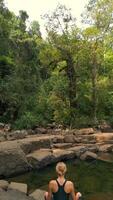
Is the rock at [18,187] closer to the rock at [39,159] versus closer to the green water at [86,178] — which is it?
the green water at [86,178]

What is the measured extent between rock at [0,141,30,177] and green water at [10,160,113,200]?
17.0 inches

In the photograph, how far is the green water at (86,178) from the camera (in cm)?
1252

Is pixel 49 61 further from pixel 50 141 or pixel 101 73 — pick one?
pixel 50 141

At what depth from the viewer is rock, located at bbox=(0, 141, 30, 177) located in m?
14.9

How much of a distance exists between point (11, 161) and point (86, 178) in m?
3.05

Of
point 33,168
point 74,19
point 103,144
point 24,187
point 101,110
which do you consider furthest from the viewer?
point 101,110

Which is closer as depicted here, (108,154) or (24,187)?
(24,187)

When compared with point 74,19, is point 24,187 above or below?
below

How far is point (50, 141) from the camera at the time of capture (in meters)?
19.8

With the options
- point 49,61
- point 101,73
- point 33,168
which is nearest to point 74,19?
point 49,61

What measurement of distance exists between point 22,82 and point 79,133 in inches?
358

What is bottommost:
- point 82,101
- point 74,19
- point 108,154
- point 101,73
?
point 108,154

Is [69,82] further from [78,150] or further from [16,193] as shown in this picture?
[16,193]

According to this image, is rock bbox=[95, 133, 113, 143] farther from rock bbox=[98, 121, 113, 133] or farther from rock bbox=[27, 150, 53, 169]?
rock bbox=[27, 150, 53, 169]
